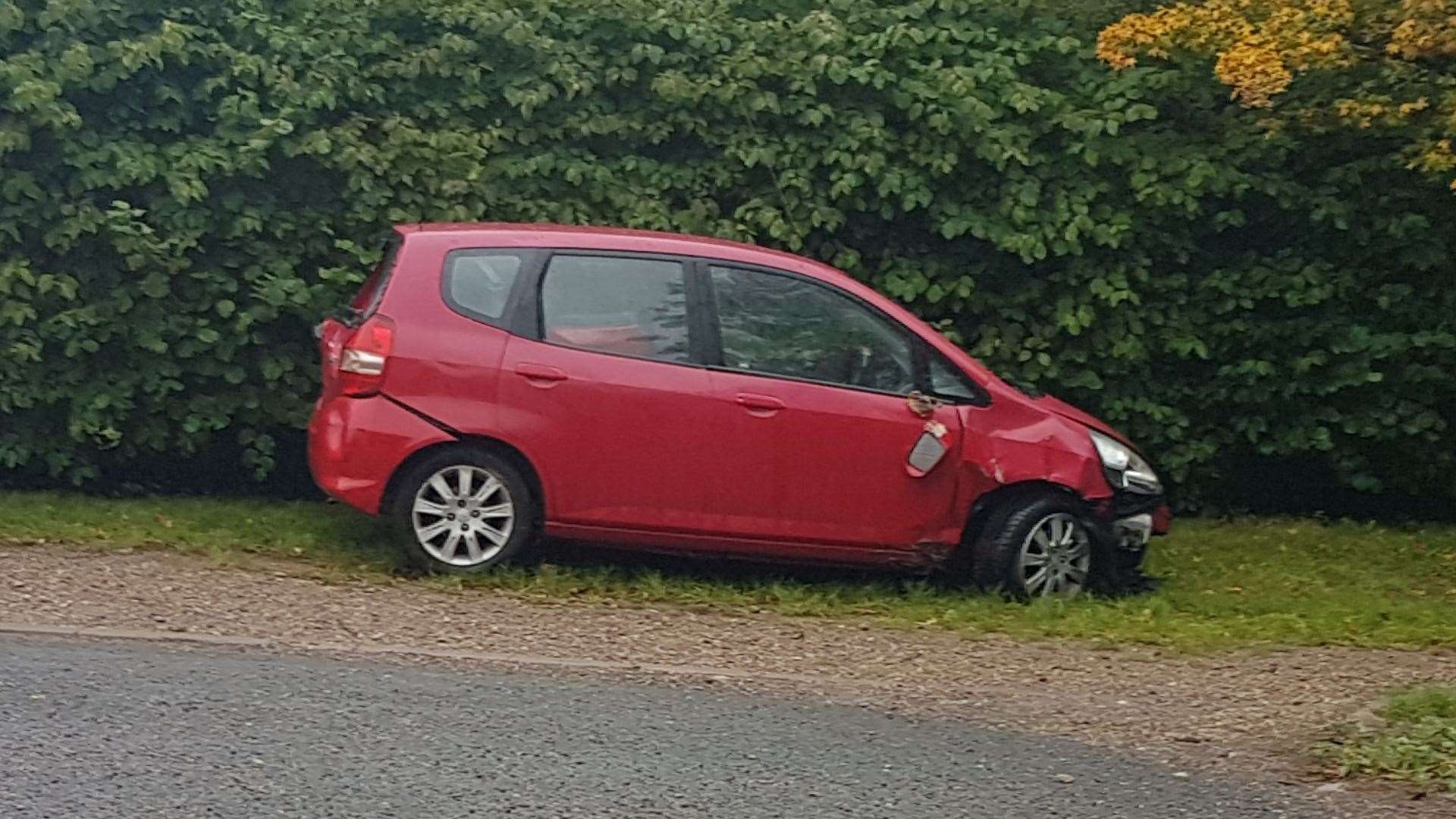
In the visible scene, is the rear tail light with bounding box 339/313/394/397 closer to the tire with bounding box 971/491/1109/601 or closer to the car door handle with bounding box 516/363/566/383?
the car door handle with bounding box 516/363/566/383

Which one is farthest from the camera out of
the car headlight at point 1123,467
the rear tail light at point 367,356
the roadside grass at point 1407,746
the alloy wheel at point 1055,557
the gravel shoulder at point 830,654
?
the car headlight at point 1123,467

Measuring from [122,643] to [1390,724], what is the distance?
4900 mm

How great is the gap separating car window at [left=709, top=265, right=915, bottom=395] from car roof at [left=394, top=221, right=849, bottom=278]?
10 cm

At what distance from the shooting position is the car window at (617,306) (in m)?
9.18

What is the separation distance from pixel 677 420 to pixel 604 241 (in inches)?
38.5

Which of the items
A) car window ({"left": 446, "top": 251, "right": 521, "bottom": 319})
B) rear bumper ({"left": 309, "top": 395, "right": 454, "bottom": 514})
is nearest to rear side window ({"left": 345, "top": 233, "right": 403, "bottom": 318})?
car window ({"left": 446, "top": 251, "right": 521, "bottom": 319})

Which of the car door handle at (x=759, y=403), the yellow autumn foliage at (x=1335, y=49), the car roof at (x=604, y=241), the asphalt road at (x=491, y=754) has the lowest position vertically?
the asphalt road at (x=491, y=754)

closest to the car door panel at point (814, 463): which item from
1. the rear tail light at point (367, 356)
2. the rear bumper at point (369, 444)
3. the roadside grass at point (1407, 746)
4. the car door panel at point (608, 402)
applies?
the car door panel at point (608, 402)

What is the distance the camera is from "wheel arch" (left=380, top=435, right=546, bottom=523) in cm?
906

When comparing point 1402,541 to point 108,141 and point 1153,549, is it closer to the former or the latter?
point 1153,549

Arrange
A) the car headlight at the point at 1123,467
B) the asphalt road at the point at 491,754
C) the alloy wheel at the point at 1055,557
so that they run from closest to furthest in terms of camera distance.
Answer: the asphalt road at the point at 491,754
the alloy wheel at the point at 1055,557
the car headlight at the point at 1123,467

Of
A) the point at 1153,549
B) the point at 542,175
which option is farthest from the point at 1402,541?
the point at 542,175

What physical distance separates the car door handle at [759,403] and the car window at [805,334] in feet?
0.51

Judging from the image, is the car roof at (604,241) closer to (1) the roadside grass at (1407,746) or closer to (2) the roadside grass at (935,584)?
(2) the roadside grass at (935,584)
